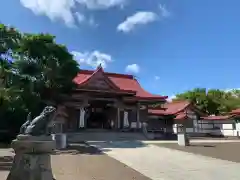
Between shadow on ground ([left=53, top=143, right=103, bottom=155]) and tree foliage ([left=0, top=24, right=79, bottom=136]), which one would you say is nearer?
shadow on ground ([left=53, top=143, right=103, bottom=155])

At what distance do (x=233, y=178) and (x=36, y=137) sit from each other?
606 centimetres

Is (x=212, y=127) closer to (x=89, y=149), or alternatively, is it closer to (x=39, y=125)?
(x=89, y=149)

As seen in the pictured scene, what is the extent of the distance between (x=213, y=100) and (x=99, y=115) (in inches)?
1108

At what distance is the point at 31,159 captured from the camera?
498 centimetres

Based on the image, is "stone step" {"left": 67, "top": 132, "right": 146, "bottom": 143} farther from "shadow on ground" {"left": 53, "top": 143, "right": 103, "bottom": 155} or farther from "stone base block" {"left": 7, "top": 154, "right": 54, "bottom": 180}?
"stone base block" {"left": 7, "top": 154, "right": 54, "bottom": 180}

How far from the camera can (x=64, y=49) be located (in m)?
19.6

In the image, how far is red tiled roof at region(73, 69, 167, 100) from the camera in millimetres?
28023

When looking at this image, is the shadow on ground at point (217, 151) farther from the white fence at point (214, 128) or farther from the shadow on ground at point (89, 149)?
the white fence at point (214, 128)

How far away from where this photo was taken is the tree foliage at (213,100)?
4712 cm

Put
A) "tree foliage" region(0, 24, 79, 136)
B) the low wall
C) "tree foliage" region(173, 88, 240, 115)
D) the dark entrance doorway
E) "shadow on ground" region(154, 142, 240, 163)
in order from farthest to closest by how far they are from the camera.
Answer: "tree foliage" region(173, 88, 240, 115) → the low wall → the dark entrance doorway → "tree foliage" region(0, 24, 79, 136) → "shadow on ground" region(154, 142, 240, 163)

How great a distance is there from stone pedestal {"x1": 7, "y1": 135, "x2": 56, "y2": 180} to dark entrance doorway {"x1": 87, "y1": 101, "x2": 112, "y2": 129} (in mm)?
22895

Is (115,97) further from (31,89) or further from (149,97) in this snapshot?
(31,89)

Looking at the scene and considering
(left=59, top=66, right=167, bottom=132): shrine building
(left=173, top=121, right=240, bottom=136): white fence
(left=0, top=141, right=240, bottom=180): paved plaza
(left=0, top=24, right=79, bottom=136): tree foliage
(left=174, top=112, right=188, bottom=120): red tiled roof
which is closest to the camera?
(left=0, top=141, right=240, bottom=180): paved plaza

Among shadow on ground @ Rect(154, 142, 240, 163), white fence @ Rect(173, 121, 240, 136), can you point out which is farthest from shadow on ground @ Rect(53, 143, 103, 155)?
white fence @ Rect(173, 121, 240, 136)
